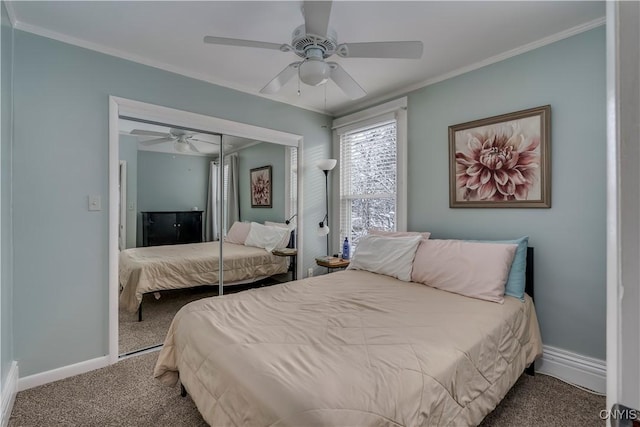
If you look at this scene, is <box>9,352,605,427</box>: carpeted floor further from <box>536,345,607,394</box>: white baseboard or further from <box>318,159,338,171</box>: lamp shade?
<box>318,159,338,171</box>: lamp shade

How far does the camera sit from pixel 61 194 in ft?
7.25

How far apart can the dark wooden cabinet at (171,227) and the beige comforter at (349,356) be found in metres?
1.22

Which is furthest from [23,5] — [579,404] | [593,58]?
[579,404]

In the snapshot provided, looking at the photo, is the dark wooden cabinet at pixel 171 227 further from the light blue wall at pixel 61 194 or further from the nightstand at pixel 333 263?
the nightstand at pixel 333 263

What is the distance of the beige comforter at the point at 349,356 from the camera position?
1060mm

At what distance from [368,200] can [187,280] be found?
2.13 meters

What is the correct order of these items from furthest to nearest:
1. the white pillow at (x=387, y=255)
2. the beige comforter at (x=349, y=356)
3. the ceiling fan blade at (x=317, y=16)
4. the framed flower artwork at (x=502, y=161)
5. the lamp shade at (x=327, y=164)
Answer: the lamp shade at (x=327, y=164) → the white pillow at (x=387, y=255) → the framed flower artwork at (x=502, y=161) → the ceiling fan blade at (x=317, y=16) → the beige comforter at (x=349, y=356)

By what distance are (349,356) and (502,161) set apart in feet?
6.81

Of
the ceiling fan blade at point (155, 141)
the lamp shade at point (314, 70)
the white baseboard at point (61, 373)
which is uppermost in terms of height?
the lamp shade at point (314, 70)

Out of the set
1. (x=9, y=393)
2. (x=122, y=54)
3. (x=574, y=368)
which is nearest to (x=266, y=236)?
(x=122, y=54)

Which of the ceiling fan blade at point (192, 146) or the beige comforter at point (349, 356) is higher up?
the ceiling fan blade at point (192, 146)

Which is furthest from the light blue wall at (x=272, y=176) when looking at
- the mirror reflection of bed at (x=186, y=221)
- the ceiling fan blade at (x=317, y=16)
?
the ceiling fan blade at (x=317, y=16)

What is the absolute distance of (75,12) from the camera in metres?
1.96

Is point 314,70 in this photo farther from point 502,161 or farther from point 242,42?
point 502,161
